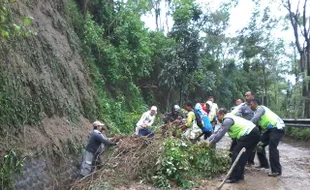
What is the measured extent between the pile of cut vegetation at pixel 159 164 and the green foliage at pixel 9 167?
161 centimetres

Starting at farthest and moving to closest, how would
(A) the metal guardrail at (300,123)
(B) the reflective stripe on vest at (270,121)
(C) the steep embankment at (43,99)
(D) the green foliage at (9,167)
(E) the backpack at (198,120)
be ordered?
(A) the metal guardrail at (300,123) → (E) the backpack at (198,120) → (B) the reflective stripe on vest at (270,121) → (C) the steep embankment at (43,99) → (D) the green foliage at (9,167)

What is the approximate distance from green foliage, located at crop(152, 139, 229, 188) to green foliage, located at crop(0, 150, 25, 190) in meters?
2.79

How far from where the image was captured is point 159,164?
24.3ft

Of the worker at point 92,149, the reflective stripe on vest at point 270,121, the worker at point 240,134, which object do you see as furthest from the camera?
the worker at point 92,149

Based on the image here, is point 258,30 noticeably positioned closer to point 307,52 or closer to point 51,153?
point 307,52

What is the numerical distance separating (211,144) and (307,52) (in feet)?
41.1

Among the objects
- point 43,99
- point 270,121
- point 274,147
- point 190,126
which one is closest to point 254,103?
point 270,121

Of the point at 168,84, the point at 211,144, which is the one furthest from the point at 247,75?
the point at 211,144

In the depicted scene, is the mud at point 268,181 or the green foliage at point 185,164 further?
the green foliage at point 185,164

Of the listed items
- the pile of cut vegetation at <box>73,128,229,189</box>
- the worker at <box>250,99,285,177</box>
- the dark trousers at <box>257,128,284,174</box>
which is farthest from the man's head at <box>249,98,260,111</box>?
the pile of cut vegetation at <box>73,128,229,189</box>

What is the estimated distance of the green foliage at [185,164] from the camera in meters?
7.27

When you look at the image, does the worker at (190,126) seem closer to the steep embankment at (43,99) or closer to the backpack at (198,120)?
the backpack at (198,120)

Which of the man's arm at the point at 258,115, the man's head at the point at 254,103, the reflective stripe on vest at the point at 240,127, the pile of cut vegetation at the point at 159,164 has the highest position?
the man's head at the point at 254,103

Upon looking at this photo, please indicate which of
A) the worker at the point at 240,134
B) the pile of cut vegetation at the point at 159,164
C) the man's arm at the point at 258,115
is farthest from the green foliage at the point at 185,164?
the man's arm at the point at 258,115
